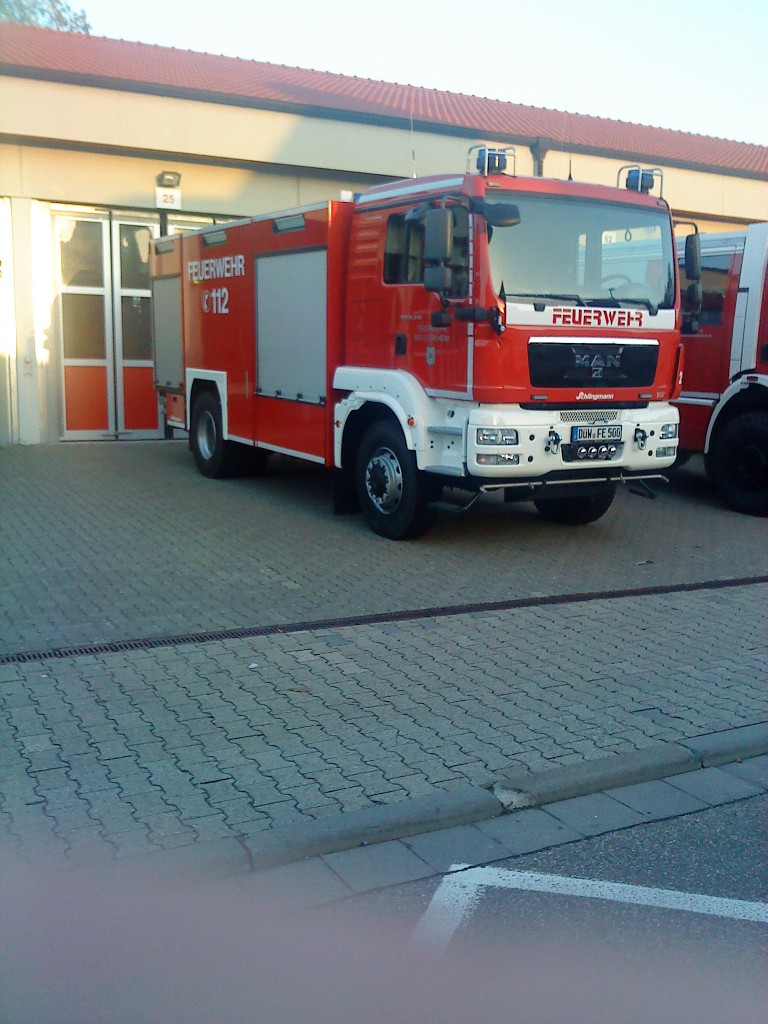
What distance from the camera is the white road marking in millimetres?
3559

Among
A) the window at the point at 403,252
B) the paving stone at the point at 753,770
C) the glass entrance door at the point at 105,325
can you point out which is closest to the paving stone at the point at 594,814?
the paving stone at the point at 753,770

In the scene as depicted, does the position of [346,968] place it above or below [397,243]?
below

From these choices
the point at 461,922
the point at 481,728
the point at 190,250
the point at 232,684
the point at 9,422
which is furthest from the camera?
the point at 9,422

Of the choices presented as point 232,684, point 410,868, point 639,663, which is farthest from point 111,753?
point 639,663

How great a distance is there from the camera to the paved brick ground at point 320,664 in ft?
14.8

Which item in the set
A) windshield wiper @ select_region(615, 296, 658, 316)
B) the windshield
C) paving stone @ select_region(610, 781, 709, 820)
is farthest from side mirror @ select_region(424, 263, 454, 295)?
paving stone @ select_region(610, 781, 709, 820)

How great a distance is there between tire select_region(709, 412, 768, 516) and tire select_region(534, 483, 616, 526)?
5.40ft

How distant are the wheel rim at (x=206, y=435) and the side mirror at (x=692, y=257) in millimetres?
5774

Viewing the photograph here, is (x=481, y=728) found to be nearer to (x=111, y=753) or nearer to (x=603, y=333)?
(x=111, y=753)

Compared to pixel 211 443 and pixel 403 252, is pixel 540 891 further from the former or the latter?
pixel 211 443

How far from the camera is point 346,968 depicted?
3.31m

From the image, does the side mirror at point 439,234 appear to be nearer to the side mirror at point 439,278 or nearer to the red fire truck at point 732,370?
the side mirror at point 439,278

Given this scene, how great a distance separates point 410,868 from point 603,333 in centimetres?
580

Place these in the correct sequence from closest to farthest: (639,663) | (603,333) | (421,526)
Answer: (639,663) → (603,333) → (421,526)
